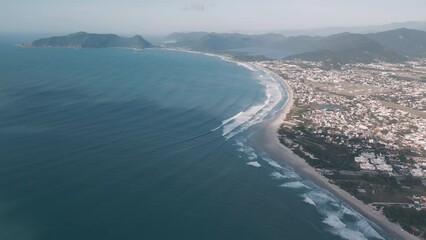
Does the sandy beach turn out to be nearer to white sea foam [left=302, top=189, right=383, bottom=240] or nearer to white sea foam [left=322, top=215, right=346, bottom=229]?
white sea foam [left=302, top=189, right=383, bottom=240]

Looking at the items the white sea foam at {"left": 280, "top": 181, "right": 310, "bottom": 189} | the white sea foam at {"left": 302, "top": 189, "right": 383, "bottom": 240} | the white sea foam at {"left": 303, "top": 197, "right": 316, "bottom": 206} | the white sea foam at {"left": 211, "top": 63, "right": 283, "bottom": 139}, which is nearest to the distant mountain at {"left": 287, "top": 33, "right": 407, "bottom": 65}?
the white sea foam at {"left": 211, "top": 63, "right": 283, "bottom": 139}

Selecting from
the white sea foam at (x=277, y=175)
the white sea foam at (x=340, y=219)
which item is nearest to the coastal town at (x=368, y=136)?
the white sea foam at (x=340, y=219)

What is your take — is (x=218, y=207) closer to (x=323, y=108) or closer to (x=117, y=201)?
(x=117, y=201)

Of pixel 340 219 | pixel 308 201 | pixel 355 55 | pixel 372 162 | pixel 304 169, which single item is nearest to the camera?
pixel 340 219

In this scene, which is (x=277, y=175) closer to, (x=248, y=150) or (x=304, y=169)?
(x=304, y=169)

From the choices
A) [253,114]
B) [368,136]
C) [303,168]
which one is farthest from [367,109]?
[303,168]

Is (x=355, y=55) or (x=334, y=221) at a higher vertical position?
(x=355, y=55)
